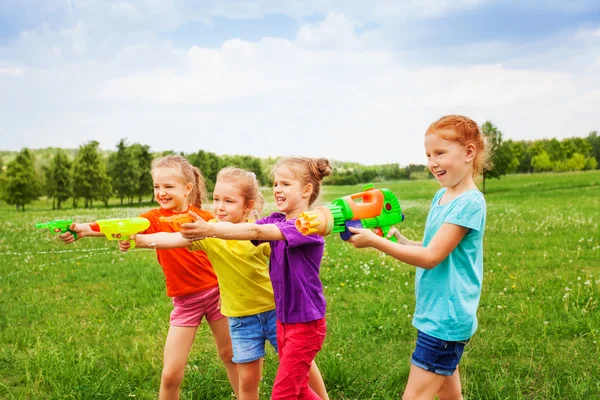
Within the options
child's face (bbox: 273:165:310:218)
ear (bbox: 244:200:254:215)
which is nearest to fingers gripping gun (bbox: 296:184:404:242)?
child's face (bbox: 273:165:310:218)

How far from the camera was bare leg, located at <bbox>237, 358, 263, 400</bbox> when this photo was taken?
379 cm

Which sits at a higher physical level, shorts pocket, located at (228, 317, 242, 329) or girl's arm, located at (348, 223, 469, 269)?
girl's arm, located at (348, 223, 469, 269)

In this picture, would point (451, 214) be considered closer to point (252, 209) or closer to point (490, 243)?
point (252, 209)

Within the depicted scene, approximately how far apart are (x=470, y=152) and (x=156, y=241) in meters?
2.05

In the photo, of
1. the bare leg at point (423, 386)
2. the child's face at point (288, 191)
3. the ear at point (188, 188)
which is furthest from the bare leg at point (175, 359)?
the bare leg at point (423, 386)

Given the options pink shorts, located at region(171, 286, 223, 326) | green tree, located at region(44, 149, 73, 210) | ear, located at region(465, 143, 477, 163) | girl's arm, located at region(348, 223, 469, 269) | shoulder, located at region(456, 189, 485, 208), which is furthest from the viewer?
green tree, located at region(44, 149, 73, 210)

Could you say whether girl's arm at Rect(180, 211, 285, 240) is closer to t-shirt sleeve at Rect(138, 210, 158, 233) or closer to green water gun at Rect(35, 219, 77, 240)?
green water gun at Rect(35, 219, 77, 240)

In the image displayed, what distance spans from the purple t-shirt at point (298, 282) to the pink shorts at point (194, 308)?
37.3 inches

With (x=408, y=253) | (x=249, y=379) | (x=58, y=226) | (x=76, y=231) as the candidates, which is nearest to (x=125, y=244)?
(x=76, y=231)

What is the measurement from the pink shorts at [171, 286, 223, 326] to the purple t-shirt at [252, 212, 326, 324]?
95 centimetres

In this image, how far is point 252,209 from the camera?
4125mm

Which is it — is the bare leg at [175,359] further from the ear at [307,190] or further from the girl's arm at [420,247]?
the girl's arm at [420,247]

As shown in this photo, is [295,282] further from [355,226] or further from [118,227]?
[118,227]

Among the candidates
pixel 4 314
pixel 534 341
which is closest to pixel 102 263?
pixel 4 314
